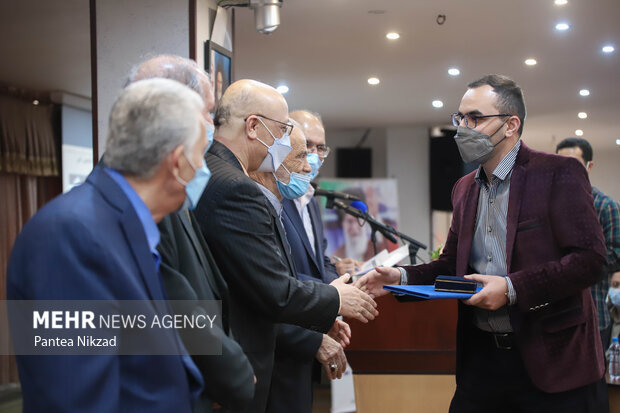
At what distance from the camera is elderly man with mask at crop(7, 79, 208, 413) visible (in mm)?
1164

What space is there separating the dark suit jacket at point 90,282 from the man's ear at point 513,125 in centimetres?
142

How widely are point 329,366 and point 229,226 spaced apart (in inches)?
29.4

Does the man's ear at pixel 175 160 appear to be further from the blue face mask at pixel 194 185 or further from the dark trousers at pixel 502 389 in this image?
the dark trousers at pixel 502 389

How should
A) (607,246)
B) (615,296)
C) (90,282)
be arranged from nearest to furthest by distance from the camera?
(90,282)
(607,246)
(615,296)

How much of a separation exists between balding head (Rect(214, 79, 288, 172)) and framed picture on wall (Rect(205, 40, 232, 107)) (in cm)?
198

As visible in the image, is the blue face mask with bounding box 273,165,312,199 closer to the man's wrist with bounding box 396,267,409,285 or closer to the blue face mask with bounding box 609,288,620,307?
the man's wrist with bounding box 396,267,409,285

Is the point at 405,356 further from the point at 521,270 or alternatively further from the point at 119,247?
the point at 119,247

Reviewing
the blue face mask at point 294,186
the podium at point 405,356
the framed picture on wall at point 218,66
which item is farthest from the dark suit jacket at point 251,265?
the framed picture on wall at point 218,66

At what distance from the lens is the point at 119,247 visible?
124cm

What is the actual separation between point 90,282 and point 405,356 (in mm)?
2255

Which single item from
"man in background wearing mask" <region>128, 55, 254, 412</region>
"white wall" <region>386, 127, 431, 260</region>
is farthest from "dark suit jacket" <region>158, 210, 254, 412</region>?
"white wall" <region>386, 127, 431, 260</region>

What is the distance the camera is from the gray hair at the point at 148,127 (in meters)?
1.25

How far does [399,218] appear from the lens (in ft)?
45.1

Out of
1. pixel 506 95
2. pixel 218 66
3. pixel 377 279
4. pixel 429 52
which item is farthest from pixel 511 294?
pixel 429 52
